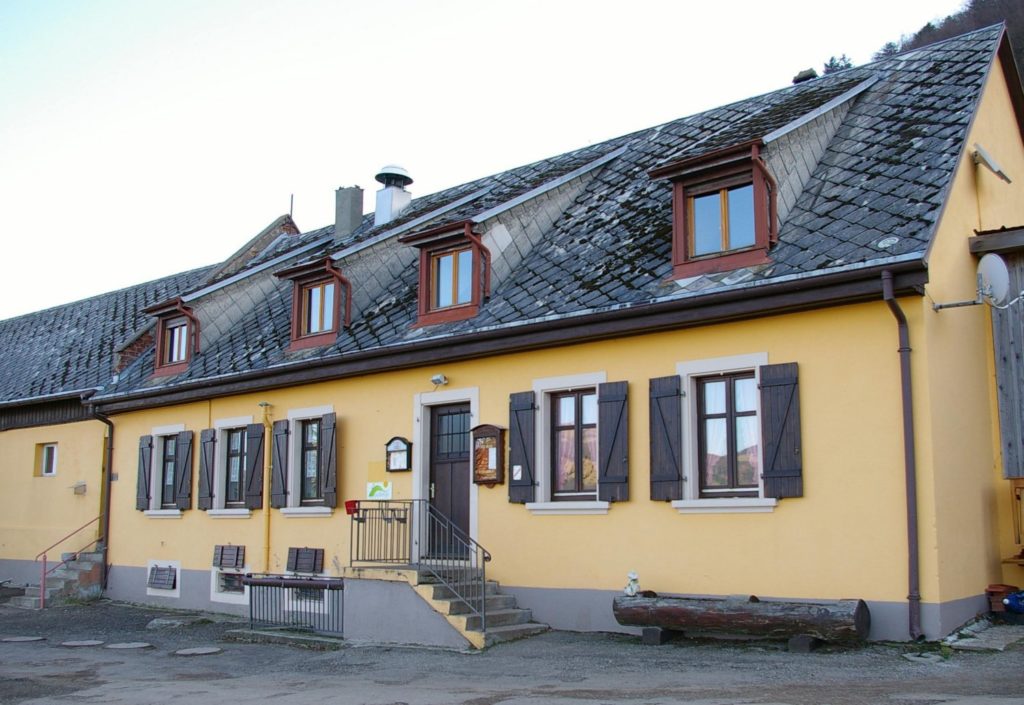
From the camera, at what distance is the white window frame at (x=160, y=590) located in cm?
1881

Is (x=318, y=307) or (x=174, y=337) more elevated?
(x=318, y=307)

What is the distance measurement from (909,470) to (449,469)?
6713mm

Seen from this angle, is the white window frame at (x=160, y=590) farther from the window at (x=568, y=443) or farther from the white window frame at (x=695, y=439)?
the white window frame at (x=695, y=439)

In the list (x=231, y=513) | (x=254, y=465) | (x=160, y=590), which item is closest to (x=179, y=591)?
(x=160, y=590)

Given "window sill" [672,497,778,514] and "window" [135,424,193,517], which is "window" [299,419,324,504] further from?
"window sill" [672,497,778,514]

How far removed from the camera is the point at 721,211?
12.7m

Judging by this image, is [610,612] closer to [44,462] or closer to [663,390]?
[663,390]

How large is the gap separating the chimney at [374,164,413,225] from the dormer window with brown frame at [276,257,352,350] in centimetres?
401

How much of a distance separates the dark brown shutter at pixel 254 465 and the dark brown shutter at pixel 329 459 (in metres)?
1.65

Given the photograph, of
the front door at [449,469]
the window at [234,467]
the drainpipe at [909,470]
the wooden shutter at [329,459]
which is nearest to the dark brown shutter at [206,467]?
the window at [234,467]

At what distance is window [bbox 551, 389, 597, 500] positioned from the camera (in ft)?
43.7

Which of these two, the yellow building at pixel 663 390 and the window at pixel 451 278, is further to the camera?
the window at pixel 451 278

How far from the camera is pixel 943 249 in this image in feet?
38.2

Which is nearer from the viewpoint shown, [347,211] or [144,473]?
[144,473]
